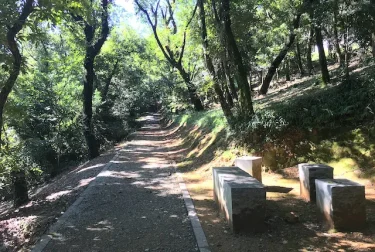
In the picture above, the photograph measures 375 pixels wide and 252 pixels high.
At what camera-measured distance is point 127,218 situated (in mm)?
6809

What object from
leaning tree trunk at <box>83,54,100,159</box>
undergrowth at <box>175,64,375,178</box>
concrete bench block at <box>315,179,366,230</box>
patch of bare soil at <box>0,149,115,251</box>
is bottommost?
patch of bare soil at <box>0,149,115,251</box>

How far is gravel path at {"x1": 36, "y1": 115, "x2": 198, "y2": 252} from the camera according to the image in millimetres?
5488

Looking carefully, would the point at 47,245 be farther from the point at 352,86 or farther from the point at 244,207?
the point at 352,86

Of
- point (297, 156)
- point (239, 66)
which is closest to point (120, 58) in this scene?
point (239, 66)

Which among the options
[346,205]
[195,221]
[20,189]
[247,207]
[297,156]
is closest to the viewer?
[346,205]

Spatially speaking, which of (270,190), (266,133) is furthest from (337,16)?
(270,190)

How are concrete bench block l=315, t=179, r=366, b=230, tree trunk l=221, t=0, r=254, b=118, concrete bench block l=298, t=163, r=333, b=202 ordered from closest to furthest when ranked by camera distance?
concrete bench block l=315, t=179, r=366, b=230 < concrete bench block l=298, t=163, r=333, b=202 < tree trunk l=221, t=0, r=254, b=118

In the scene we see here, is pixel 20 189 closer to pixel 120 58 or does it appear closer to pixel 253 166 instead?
pixel 253 166

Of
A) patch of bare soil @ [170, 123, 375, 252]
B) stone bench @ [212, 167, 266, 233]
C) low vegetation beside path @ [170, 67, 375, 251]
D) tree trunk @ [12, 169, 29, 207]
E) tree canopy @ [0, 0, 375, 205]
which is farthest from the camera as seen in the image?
tree trunk @ [12, 169, 29, 207]

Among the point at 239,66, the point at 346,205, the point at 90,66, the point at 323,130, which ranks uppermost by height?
the point at 90,66

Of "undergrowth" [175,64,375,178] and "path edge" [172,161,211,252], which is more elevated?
"undergrowth" [175,64,375,178]

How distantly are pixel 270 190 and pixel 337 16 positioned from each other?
6206mm

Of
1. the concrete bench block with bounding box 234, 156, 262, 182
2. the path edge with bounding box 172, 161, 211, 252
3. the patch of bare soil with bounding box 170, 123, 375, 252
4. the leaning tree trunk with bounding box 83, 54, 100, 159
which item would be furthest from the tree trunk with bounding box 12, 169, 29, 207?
the concrete bench block with bounding box 234, 156, 262, 182

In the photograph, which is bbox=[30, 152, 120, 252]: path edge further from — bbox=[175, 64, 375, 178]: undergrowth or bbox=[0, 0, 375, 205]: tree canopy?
bbox=[175, 64, 375, 178]: undergrowth
